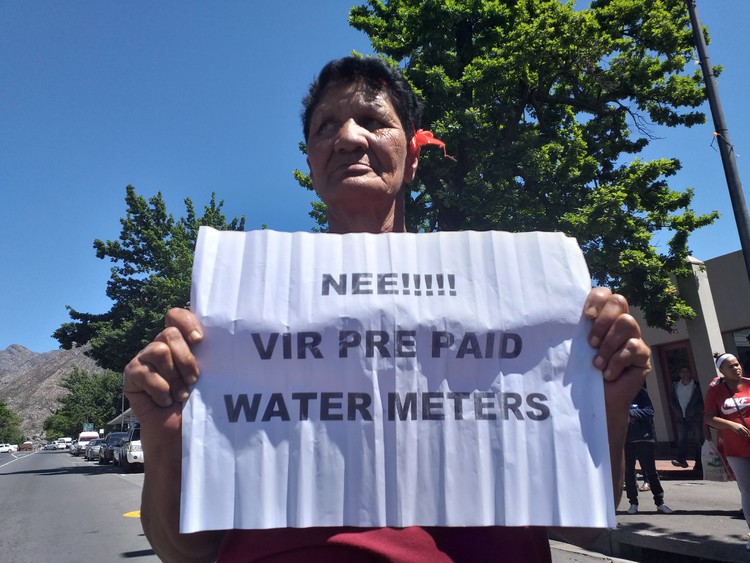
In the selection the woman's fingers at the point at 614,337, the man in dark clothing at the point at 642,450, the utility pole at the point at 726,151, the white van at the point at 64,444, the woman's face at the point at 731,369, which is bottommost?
the man in dark clothing at the point at 642,450

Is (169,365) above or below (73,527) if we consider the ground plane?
above

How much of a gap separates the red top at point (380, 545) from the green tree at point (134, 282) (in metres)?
22.0

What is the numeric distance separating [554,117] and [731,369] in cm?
804

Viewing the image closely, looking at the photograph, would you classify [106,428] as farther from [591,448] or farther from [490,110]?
[591,448]

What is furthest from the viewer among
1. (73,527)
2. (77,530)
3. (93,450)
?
(93,450)

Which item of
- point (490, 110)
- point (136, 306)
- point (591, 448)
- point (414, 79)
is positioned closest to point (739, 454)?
point (591, 448)

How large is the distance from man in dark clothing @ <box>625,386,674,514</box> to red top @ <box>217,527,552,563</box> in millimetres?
6755

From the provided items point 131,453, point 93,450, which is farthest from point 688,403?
point 93,450

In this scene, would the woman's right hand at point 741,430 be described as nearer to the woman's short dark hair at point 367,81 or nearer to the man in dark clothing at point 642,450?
the man in dark clothing at point 642,450

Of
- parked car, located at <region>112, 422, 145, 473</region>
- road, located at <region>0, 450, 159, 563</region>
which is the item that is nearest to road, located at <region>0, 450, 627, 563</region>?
road, located at <region>0, 450, 159, 563</region>

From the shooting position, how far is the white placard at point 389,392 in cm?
112

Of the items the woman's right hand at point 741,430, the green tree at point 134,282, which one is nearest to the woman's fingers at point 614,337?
the woman's right hand at point 741,430

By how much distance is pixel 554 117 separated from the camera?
12.1m

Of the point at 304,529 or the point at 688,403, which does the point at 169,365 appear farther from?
the point at 688,403
